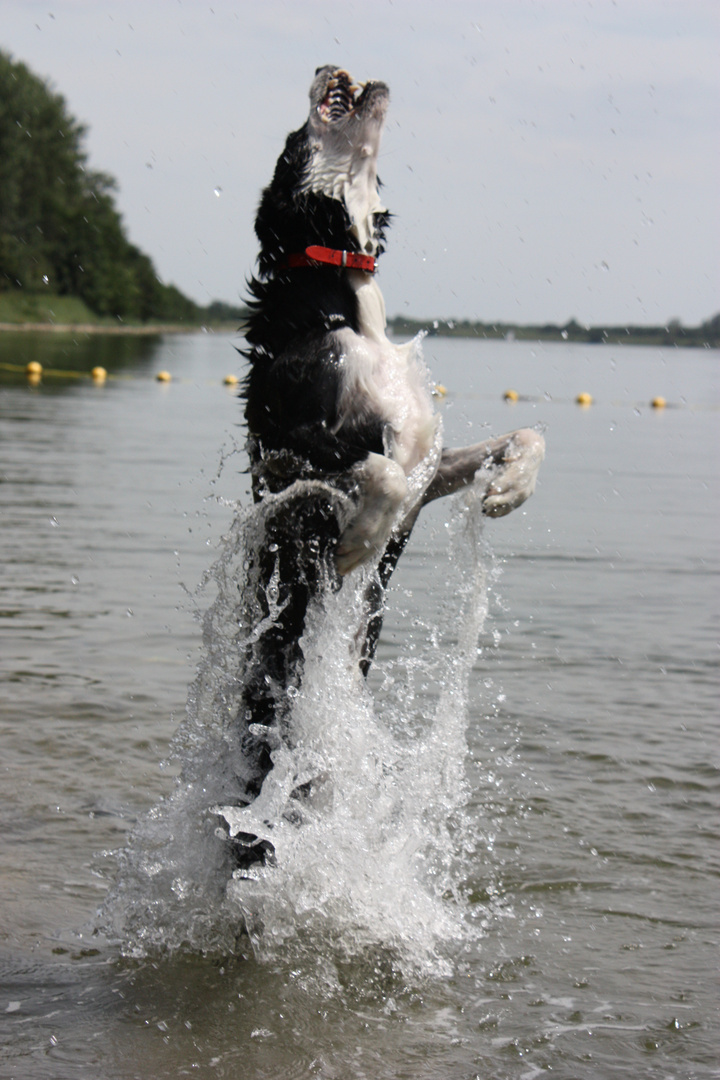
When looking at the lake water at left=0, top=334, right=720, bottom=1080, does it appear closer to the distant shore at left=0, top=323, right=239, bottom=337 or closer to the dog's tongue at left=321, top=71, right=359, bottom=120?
the dog's tongue at left=321, top=71, right=359, bottom=120

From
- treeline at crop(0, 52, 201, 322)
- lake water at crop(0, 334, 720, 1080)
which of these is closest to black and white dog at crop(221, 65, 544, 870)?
lake water at crop(0, 334, 720, 1080)

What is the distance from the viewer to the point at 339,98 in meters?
4.09

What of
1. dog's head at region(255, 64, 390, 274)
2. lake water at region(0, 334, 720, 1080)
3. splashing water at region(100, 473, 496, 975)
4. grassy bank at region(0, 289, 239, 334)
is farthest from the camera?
grassy bank at region(0, 289, 239, 334)

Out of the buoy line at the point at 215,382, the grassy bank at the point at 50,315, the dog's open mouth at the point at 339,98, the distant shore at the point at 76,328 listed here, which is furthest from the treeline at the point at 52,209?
the dog's open mouth at the point at 339,98

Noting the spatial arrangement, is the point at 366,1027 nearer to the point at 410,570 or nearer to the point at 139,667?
the point at 139,667

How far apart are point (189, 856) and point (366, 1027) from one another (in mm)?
994

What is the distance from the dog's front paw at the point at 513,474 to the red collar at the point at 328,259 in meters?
0.77

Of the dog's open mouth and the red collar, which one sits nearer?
the red collar

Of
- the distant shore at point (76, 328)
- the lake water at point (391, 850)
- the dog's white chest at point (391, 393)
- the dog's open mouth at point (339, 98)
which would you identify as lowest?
the lake water at point (391, 850)

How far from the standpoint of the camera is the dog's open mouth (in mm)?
4059

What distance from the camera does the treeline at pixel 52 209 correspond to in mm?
74375

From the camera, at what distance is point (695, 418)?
27.3 m

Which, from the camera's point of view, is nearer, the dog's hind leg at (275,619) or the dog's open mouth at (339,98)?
the dog's hind leg at (275,619)

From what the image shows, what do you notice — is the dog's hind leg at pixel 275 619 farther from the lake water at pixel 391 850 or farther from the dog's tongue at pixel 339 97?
the dog's tongue at pixel 339 97
